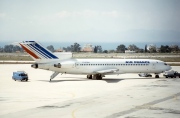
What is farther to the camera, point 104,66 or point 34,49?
point 104,66

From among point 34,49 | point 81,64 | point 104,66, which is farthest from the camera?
point 104,66

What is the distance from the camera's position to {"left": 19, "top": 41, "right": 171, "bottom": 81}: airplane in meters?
56.3

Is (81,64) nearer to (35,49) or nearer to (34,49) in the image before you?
(35,49)

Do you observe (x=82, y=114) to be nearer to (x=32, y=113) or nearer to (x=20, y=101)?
(x=32, y=113)

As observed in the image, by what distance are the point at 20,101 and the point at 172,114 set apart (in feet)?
54.8

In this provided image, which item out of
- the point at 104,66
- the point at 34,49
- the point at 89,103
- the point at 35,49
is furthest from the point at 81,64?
the point at 89,103

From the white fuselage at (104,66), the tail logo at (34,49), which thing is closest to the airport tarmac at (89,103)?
the tail logo at (34,49)

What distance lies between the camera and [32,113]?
28.8 m

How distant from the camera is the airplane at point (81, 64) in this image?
5631 cm

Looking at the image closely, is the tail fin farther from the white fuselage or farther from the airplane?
the white fuselage

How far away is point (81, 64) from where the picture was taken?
5934 centimetres

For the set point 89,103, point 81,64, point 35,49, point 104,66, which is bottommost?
point 89,103

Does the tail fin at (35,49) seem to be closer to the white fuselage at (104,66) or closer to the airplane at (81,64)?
the airplane at (81,64)

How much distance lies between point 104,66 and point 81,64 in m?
4.74
